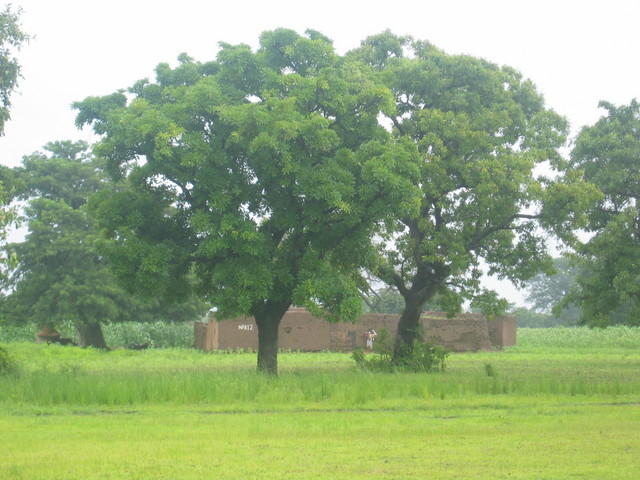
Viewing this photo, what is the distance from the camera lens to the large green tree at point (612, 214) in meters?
24.8

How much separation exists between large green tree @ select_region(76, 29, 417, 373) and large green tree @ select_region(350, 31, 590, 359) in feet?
8.25

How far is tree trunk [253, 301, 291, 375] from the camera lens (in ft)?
75.3

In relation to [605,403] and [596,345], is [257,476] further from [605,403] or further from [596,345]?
[596,345]

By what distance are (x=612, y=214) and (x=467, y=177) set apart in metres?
5.69

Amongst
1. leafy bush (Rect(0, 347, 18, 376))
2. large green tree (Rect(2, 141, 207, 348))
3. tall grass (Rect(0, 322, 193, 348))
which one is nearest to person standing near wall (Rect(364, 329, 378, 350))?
large green tree (Rect(2, 141, 207, 348))

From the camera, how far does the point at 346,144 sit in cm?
2298

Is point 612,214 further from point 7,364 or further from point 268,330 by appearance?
point 7,364

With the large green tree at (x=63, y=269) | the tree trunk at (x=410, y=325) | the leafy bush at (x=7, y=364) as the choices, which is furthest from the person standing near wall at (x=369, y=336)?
the leafy bush at (x=7, y=364)

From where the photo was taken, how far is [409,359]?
25641 mm

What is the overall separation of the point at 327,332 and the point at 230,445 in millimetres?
34118

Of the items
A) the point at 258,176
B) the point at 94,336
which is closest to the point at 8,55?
the point at 258,176

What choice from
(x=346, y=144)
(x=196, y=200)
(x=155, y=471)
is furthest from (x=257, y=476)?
(x=346, y=144)

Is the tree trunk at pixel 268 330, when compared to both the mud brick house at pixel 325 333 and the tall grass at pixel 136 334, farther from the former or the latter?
the tall grass at pixel 136 334

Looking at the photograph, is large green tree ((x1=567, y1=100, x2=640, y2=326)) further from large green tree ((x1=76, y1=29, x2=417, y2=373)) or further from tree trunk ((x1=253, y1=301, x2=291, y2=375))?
tree trunk ((x1=253, y1=301, x2=291, y2=375))
